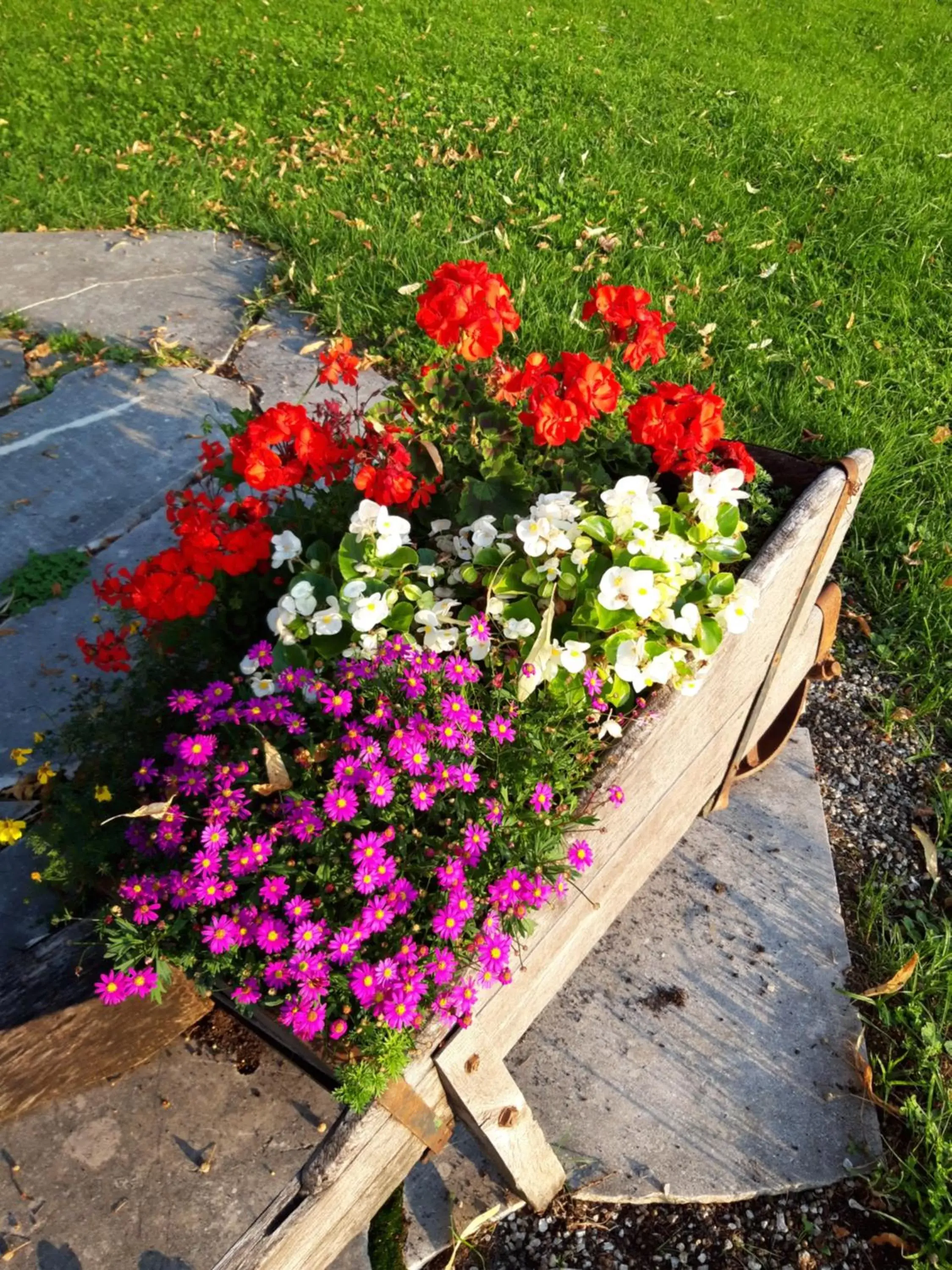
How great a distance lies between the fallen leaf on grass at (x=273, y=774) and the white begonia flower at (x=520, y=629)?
1.56ft

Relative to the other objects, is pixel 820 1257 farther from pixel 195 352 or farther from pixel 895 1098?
pixel 195 352

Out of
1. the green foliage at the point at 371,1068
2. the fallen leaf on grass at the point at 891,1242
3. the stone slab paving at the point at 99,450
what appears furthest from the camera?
the stone slab paving at the point at 99,450

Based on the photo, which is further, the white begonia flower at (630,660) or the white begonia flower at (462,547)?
the white begonia flower at (462,547)

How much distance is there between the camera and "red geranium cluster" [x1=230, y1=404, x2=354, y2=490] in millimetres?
1831

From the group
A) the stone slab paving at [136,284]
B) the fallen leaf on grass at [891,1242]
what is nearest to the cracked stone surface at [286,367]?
the stone slab paving at [136,284]

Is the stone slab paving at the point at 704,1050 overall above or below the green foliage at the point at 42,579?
below

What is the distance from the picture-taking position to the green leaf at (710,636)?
69.5 inches

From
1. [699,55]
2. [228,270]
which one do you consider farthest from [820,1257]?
[699,55]

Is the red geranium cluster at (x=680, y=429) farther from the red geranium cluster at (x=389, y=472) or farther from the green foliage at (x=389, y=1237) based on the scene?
the green foliage at (x=389, y=1237)

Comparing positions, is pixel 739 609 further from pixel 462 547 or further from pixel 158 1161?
pixel 158 1161

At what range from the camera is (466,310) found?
1.81m

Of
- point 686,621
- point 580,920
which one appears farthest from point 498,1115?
point 686,621

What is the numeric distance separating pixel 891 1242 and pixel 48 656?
263cm

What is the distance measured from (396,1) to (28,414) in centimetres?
589
